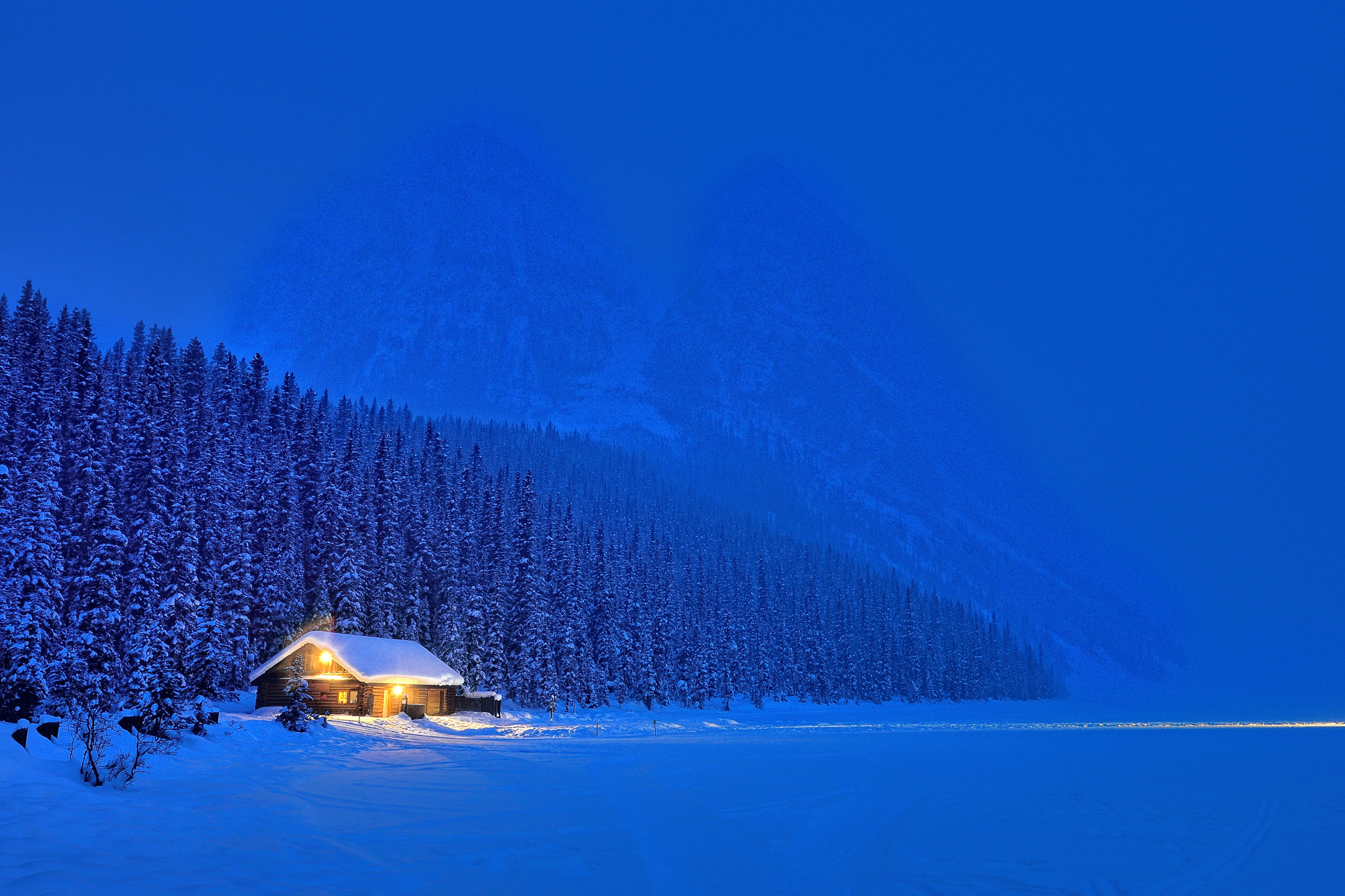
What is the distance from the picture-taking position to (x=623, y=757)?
35531mm

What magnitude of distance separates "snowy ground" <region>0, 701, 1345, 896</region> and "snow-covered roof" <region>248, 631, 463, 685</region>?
14.5 meters

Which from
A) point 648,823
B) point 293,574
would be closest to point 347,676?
point 293,574

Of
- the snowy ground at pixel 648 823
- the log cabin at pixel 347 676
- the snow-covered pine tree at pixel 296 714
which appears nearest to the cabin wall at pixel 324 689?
the log cabin at pixel 347 676

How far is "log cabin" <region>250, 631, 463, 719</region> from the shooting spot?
51.9 meters

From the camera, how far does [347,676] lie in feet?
172

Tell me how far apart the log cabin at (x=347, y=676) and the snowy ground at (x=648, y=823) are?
14685 mm

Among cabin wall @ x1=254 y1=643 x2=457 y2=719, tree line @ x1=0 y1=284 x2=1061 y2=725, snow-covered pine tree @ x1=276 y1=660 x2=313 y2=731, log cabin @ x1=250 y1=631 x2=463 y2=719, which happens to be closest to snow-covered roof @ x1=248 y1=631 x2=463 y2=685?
log cabin @ x1=250 y1=631 x2=463 y2=719

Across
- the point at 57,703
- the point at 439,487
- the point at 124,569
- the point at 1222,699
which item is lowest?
the point at 1222,699

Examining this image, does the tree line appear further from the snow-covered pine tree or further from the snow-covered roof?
the snow-covered pine tree

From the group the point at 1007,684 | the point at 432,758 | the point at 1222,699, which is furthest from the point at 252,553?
the point at 1222,699

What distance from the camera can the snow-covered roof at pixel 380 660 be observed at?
5188cm

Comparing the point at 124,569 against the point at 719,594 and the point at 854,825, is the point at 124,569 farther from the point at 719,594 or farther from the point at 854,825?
the point at 719,594

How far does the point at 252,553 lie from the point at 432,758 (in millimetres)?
31630

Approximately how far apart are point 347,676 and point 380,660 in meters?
2.51
